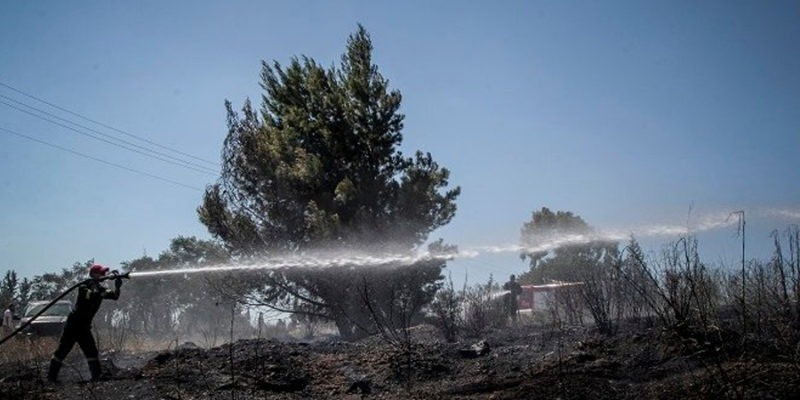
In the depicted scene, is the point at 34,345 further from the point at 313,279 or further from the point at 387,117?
the point at 387,117

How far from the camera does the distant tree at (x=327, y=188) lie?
14.2 metres

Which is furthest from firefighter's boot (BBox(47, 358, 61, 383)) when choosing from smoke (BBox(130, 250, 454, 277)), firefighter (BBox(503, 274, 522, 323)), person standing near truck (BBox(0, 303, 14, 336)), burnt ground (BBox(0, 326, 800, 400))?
firefighter (BBox(503, 274, 522, 323))

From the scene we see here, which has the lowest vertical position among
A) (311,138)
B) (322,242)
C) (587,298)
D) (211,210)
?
(587,298)

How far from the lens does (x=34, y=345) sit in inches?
428

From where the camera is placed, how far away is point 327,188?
14.8 m

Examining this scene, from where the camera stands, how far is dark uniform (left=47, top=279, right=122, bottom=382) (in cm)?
731

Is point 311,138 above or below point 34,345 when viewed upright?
above

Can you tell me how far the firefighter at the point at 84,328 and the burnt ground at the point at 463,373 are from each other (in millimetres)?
290

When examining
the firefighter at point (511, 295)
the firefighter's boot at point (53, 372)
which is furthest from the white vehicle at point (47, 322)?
the firefighter at point (511, 295)

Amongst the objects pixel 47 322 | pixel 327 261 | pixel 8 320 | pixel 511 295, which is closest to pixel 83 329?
pixel 327 261

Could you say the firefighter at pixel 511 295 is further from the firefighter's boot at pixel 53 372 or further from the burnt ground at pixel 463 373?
the firefighter's boot at pixel 53 372

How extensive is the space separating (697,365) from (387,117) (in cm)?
1199

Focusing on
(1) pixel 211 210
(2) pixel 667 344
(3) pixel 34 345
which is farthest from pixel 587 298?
(3) pixel 34 345

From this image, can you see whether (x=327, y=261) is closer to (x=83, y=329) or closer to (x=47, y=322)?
(x=83, y=329)
